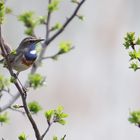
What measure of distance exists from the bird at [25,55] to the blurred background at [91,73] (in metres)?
2.95

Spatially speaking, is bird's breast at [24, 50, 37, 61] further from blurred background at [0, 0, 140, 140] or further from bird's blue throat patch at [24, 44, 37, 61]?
blurred background at [0, 0, 140, 140]

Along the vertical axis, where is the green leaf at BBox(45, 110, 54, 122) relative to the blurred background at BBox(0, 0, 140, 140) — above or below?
below

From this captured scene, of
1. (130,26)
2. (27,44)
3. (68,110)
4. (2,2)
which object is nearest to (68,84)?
(68,110)

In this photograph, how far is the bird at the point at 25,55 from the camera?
11.9 ft

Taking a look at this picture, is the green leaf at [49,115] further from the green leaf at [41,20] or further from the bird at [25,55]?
the green leaf at [41,20]

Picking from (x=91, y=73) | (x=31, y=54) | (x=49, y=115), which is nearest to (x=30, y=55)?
(x=31, y=54)

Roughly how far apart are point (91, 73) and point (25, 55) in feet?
12.0

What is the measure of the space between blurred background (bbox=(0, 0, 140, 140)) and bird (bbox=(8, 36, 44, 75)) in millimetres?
2952

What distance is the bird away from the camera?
3.62 meters

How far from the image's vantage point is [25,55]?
3.69 m

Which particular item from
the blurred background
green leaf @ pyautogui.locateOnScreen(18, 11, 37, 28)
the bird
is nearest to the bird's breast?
the bird

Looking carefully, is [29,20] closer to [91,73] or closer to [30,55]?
[30,55]

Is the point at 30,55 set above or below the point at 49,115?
above

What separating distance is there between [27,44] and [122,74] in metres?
3.57
